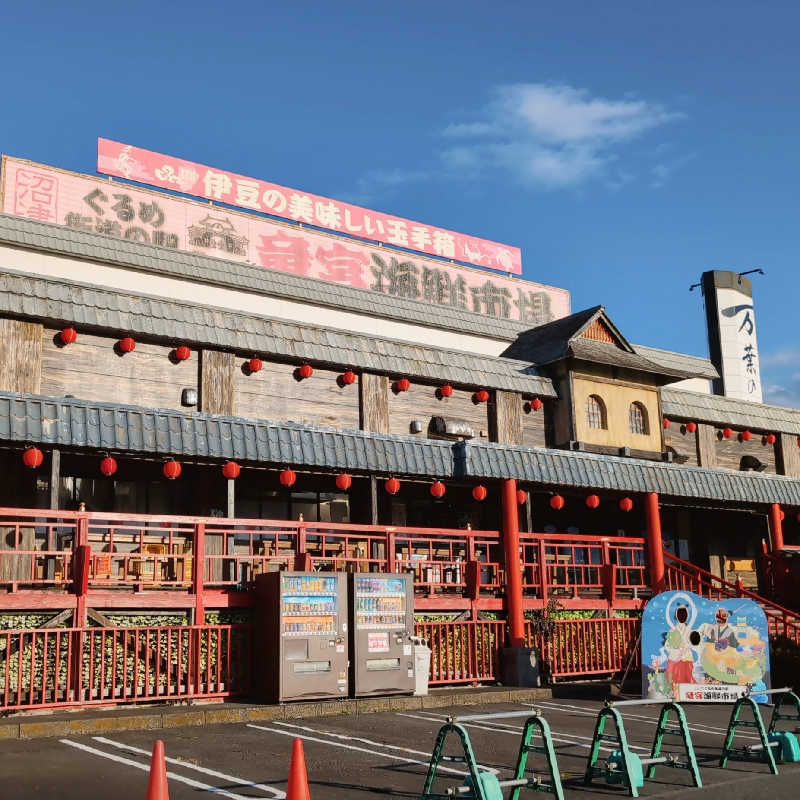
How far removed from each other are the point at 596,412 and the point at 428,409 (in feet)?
17.1

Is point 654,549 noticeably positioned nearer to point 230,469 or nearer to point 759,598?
point 759,598

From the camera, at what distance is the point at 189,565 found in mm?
18703

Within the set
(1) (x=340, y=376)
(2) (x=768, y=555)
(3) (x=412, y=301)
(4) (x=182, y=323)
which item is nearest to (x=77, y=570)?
(4) (x=182, y=323)

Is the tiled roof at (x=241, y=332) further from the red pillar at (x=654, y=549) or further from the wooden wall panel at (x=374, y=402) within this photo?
the red pillar at (x=654, y=549)

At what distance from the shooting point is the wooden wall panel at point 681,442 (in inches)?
1096

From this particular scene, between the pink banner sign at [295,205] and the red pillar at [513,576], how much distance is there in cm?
2008

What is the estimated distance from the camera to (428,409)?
23078 millimetres

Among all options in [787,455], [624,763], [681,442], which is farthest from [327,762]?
[787,455]

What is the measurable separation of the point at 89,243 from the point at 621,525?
16669mm

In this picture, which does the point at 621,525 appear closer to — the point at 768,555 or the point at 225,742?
the point at 768,555

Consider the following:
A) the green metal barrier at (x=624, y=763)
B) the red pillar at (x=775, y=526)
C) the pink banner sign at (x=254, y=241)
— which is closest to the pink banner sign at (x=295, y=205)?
the pink banner sign at (x=254, y=241)

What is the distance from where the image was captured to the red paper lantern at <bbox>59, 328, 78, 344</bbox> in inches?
719

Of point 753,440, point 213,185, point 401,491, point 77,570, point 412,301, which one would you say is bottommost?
point 77,570

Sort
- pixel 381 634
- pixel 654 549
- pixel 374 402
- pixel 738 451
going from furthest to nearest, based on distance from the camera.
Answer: pixel 738 451 < pixel 374 402 < pixel 654 549 < pixel 381 634
